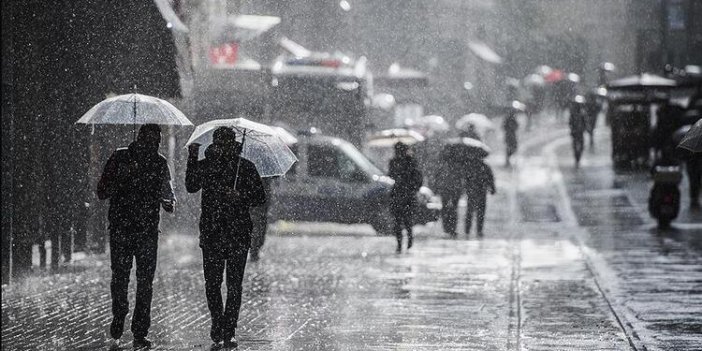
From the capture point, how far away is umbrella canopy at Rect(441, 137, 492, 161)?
71.5ft

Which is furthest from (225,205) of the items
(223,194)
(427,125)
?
(427,125)

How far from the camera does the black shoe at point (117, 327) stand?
35.7 ft

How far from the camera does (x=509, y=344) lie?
1080 cm

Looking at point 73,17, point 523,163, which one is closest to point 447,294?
point 73,17

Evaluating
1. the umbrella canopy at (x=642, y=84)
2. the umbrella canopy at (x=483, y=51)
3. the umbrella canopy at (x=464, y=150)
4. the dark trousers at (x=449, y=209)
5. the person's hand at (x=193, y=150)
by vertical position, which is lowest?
the dark trousers at (x=449, y=209)

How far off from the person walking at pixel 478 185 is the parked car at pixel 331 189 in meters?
0.69

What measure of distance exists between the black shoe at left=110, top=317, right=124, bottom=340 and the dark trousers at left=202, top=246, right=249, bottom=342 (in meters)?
0.70

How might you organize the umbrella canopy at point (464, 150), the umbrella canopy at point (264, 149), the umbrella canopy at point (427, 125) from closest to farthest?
the umbrella canopy at point (264, 149) < the umbrella canopy at point (464, 150) < the umbrella canopy at point (427, 125)

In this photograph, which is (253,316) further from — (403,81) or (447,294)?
(403,81)

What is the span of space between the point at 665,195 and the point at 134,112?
41.4 ft

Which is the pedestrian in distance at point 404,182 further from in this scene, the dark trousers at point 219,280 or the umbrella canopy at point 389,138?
the dark trousers at point 219,280

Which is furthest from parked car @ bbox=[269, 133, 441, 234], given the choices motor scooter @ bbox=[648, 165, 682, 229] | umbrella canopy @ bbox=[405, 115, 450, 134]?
umbrella canopy @ bbox=[405, 115, 450, 134]

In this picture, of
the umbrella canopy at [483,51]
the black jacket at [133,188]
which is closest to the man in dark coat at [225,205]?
the black jacket at [133,188]

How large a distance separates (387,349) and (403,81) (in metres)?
34.0
